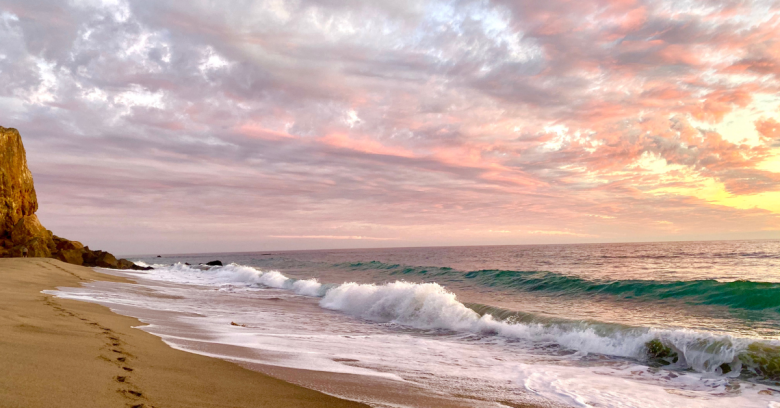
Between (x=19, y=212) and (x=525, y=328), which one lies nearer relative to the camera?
(x=525, y=328)

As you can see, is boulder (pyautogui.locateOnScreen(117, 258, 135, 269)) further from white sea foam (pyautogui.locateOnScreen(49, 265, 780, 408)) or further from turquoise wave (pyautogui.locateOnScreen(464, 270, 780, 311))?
turquoise wave (pyautogui.locateOnScreen(464, 270, 780, 311))

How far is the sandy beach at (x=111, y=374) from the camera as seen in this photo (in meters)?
3.24

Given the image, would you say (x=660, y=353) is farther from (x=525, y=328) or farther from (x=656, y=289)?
(x=656, y=289)

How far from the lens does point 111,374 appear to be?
405 cm

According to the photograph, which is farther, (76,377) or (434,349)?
(434,349)

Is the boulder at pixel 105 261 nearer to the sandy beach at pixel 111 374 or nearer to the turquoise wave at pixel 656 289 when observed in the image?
the turquoise wave at pixel 656 289

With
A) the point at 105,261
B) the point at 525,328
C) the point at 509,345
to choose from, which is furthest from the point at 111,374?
the point at 105,261

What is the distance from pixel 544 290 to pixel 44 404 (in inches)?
825

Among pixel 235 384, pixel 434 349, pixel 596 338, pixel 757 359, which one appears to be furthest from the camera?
pixel 596 338

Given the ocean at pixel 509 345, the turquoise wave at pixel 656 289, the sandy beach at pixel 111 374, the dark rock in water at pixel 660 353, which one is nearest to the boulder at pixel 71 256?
the ocean at pixel 509 345

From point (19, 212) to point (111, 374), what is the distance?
117ft

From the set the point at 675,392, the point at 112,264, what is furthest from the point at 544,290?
the point at 112,264

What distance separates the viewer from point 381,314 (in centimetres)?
1527

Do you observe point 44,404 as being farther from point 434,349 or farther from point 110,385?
point 434,349
